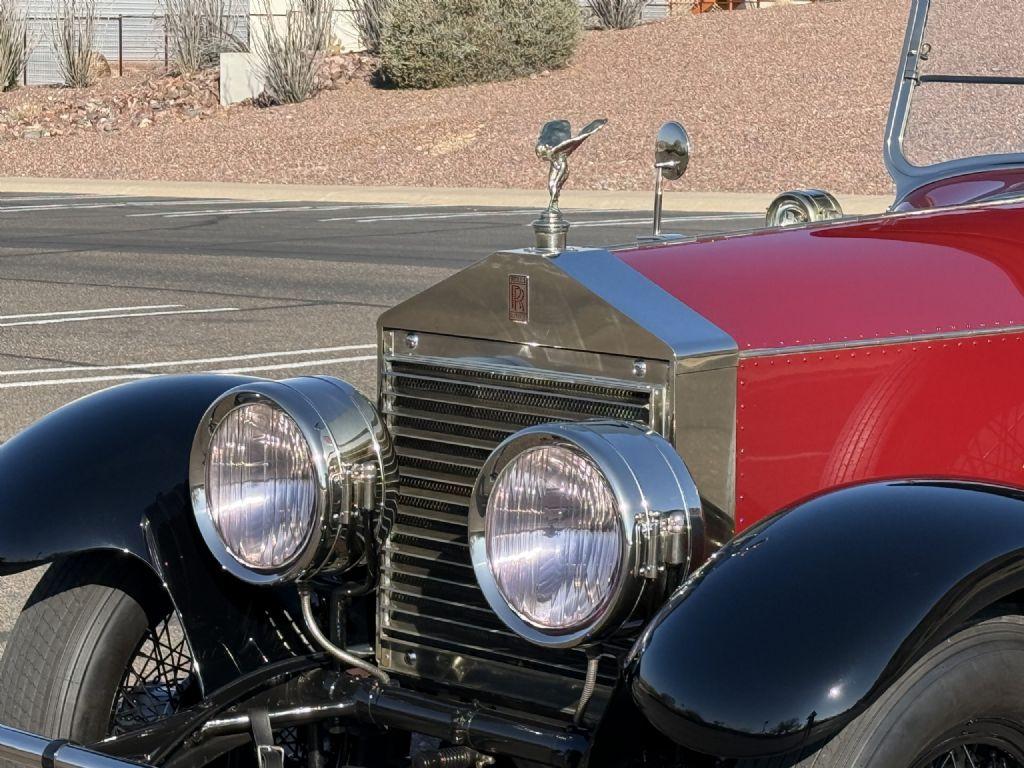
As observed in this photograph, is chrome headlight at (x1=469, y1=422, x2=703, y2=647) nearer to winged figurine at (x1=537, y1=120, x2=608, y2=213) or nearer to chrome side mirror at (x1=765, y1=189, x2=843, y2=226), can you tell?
winged figurine at (x1=537, y1=120, x2=608, y2=213)

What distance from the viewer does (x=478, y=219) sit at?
17875 millimetres

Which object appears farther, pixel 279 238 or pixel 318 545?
pixel 279 238

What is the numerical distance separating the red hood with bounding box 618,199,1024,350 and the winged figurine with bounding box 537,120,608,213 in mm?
187

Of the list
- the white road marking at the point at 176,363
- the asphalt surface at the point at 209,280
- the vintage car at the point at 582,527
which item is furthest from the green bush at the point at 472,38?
the vintage car at the point at 582,527

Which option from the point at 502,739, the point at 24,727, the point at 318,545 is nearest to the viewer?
the point at 502,739

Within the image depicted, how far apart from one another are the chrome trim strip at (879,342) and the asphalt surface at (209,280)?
8.73 ft

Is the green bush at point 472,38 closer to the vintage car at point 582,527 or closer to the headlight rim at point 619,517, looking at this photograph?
the vintage car at point 582,527

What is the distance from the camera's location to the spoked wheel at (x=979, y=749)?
249 centimetres

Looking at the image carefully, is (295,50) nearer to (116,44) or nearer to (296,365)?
(116,44)

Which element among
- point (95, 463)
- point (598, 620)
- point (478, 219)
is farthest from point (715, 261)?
point (478, 219)

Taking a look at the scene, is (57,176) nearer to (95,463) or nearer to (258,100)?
(258,100)

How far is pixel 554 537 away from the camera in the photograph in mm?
2623

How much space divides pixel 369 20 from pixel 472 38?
3.77 meters

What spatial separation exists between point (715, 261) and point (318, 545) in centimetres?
90
